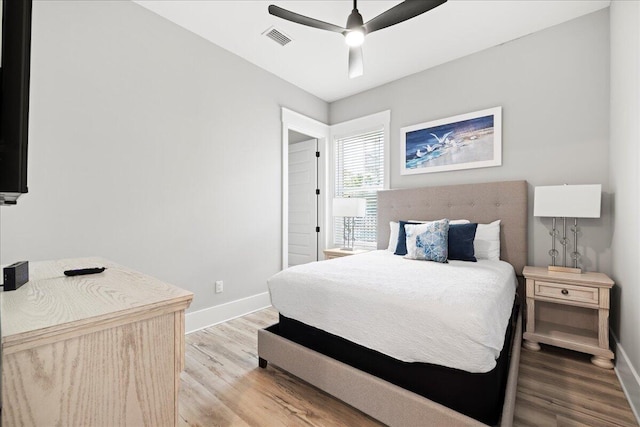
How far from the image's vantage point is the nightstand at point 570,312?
2.13m

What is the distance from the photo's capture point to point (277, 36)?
9.50 feet

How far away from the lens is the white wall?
1761 mm

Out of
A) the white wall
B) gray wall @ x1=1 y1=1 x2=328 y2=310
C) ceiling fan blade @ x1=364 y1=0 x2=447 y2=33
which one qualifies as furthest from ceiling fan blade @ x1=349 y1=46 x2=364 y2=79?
the white wall

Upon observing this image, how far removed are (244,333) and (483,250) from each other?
2.37m

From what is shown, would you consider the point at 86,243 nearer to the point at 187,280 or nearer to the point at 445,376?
the point at 187,280

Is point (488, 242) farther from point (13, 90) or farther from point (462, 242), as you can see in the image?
point (13, 90)

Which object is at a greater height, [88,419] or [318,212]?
[318,212]

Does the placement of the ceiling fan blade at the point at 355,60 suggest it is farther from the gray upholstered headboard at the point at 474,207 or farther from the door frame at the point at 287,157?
the gray upholstered headboard at the point at 474,207

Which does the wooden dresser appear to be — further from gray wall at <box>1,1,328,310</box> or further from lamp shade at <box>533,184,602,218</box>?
lamp shade at <box>533,184,602,218</box>

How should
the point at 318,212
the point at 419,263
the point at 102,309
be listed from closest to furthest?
1. the point at 102,309
2. the point at 419,263
3. the point at 318,212

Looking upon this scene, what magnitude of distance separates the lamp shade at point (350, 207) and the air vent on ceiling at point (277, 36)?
1.88 meters

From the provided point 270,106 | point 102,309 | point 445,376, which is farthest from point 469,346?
point 270,106

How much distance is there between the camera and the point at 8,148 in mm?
663

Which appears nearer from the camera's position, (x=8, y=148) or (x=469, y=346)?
(x=8, y=148)
